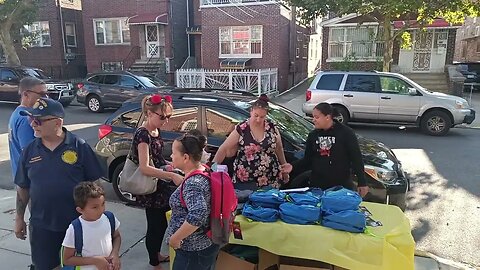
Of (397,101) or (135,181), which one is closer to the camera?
(135,181)

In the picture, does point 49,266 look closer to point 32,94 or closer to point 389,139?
point 32,94

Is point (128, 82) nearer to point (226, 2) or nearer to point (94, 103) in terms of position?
point (94, 103)

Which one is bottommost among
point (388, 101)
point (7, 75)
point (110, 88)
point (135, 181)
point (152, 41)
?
point (388, 101)

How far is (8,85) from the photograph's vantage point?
49.2 feet

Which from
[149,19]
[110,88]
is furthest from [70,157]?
[149,19]

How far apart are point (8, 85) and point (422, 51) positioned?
20.3m

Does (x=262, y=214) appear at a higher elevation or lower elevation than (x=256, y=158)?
lower

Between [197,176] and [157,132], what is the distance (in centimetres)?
121

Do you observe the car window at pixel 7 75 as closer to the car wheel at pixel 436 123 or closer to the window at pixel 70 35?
the window at pixel 70 35

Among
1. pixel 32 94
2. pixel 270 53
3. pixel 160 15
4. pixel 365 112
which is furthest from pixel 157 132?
pixel 160 15

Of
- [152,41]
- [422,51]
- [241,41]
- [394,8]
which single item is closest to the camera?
[394,8]

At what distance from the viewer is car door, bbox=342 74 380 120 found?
35.1 ft

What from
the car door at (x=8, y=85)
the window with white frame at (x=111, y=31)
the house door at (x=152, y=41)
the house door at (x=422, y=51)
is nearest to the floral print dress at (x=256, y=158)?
the car door at (x=8, y=85)

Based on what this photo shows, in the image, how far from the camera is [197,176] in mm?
2291
